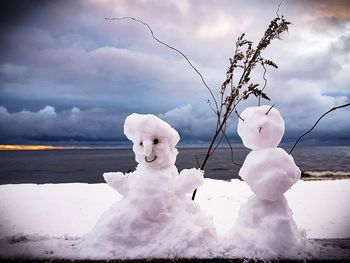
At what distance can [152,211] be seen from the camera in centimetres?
211

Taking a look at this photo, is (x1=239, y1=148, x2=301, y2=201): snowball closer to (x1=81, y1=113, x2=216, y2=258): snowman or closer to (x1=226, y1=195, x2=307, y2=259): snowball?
(x1=226, y1=195, x2=307, y2=259): snowball

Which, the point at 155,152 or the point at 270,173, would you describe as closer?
the point at 270,173

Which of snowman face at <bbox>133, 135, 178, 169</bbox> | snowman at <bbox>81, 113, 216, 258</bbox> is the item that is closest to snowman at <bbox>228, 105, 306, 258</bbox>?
snowman at <bbox>81, 113, 216, 258</bbox>

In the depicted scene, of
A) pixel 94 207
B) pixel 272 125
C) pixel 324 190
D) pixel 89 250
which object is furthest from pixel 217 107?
pixel 324 190

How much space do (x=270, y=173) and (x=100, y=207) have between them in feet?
15.7

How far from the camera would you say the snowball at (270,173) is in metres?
2.11

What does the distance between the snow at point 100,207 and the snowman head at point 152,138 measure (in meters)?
1.81

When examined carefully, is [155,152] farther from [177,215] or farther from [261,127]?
[261,127]

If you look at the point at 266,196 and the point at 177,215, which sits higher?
the point at 266,196

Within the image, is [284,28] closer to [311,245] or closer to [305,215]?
[311,245]

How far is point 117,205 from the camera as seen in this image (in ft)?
7.29

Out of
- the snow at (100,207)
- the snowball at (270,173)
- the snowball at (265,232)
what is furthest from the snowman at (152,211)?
the snow at (100,207)

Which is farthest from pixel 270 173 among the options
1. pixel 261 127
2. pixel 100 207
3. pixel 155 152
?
pixel 100 207

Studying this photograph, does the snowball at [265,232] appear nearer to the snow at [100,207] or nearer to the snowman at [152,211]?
the snowman at [152,211]
